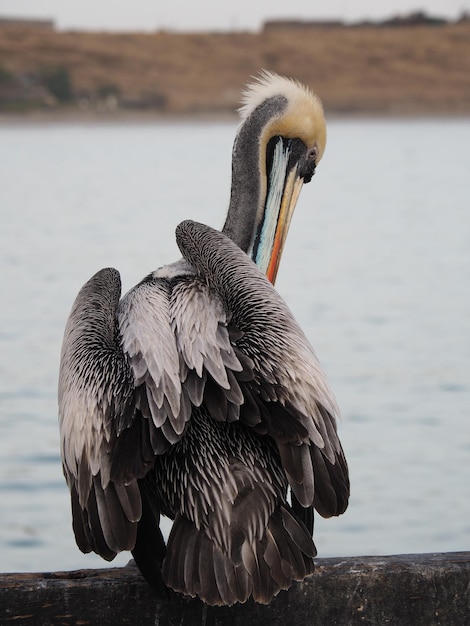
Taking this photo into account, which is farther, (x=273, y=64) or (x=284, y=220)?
(x=273, y=64)

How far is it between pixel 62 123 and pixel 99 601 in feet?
189

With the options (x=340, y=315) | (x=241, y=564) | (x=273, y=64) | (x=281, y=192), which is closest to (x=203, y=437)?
(x=241, y=564)

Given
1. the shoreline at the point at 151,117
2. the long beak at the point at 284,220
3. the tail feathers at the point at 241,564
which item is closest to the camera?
the tail feathers at the point at 241,564

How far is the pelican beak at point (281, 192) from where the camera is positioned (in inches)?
138

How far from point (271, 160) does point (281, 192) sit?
103mm

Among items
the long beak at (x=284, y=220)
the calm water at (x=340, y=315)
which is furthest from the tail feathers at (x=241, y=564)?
the calm water at (x=340, y=315)

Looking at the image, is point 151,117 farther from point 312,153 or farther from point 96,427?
point 96,427

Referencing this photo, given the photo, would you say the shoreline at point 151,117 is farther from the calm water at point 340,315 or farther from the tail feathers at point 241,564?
the tail feathers at point 241,564

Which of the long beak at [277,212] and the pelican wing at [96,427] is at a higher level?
the long beak at [277,212]

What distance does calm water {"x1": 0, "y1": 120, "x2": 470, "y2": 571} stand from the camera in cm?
586

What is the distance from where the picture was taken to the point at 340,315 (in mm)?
11125

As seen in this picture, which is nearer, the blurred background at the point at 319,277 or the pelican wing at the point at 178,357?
the pelican wing at the point at 178,357

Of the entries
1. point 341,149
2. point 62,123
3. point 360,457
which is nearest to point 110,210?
point 360,457

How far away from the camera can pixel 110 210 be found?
22516mm
